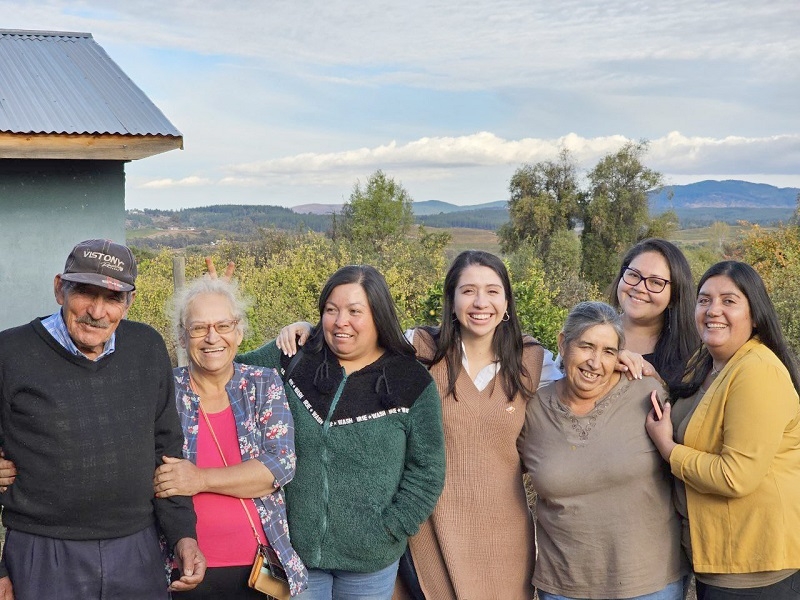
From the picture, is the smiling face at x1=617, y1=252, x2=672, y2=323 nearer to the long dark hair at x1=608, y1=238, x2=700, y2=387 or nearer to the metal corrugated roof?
the long dark hair at x1=608, y1=238, x2=700, y2=387

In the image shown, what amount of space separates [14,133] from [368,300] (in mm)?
4749

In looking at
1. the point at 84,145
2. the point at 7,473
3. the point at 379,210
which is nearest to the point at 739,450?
the point at 7,473

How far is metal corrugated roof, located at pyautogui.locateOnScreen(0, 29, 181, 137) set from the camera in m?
6.77

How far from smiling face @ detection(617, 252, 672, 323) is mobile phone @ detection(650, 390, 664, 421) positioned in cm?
53

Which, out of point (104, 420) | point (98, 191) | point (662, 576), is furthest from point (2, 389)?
point (98, 191)

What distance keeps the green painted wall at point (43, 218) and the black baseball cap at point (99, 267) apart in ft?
17.1

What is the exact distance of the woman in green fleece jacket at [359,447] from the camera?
2.87 m

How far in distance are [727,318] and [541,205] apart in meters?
33.8

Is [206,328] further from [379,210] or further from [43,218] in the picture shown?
[379,210]

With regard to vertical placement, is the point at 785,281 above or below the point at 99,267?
below

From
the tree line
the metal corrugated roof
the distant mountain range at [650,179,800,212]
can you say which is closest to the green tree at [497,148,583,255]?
the tree line

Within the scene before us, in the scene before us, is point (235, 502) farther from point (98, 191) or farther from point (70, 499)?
point (98, 191)

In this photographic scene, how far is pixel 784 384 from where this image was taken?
273 centimetres

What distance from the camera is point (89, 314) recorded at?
235 centimetres
